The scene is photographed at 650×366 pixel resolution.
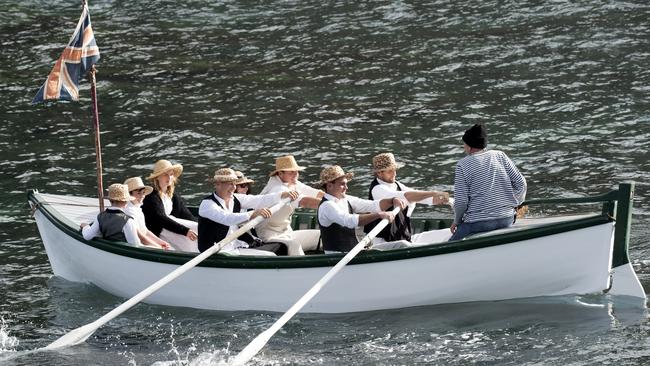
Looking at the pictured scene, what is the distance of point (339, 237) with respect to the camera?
580 inches

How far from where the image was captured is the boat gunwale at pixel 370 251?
13.5 meters

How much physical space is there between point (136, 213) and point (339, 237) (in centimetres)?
274

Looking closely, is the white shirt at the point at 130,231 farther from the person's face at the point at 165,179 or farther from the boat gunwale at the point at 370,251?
the person's face at the point at 165,179

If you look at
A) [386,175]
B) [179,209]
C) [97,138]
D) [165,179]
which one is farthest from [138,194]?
[386,175]

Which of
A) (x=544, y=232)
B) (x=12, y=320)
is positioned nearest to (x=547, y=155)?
(x=544, y=232)

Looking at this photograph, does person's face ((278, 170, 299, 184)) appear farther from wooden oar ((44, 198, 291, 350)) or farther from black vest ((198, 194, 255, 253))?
black vest ((198, 194, 255, 253))

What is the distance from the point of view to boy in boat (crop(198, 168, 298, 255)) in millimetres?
15086

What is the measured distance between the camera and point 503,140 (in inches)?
864

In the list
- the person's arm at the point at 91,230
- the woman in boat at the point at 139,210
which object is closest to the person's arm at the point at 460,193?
the woman in boat at the point at 139,210

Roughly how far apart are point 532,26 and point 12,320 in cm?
1631

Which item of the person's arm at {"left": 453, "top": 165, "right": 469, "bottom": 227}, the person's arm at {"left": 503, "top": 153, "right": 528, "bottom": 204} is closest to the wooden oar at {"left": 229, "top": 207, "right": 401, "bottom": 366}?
the person's arm at {"left": 453, "top": 165, "right": 469, "bottom": 227}

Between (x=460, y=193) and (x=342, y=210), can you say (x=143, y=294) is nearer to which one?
(x=342, y=210)

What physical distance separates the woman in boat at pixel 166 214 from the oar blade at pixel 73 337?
8.13ft

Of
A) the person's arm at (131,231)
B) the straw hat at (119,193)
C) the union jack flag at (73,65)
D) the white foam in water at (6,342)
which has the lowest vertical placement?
the white foam in water at (6,342)
